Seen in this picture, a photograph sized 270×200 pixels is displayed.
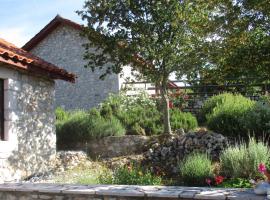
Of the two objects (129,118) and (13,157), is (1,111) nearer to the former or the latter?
(13,157)

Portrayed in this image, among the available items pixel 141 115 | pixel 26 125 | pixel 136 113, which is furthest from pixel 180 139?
pixel 136 113

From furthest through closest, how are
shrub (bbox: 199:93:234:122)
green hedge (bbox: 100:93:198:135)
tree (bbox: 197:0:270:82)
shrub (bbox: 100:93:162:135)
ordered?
1. shrub (bbox: 199:93:234:122)
2. shrub (bbox: 100:93:162:135)
3. green hedge (bbox: 100:93:198:135)
4. tree (bbox: 197:0:270:82)

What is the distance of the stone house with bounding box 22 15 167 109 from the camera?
63.0ft

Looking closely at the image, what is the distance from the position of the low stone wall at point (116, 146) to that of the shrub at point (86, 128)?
196 millimetres

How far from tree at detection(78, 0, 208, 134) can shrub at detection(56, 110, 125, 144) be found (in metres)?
2.24

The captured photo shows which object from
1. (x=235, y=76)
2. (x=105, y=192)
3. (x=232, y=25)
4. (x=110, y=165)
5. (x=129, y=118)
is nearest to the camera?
(x=105, y=192)

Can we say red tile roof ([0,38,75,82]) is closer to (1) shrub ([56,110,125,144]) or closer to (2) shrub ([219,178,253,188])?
(1) shrub ([56,110,125,144])

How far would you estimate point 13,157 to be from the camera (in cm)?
919

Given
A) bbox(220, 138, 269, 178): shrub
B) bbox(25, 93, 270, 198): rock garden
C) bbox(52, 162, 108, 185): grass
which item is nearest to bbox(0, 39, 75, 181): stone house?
bbox(25, 93, 270, 198): rock garden

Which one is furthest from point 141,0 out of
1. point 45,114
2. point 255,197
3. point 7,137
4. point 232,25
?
point 255,197

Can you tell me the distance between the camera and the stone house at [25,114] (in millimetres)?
8992

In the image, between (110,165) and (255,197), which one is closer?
(255,197)

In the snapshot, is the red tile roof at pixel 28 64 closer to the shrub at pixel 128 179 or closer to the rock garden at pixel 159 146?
the rock garden at pixel 159 146

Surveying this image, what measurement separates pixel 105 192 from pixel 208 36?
5536 millimetres
